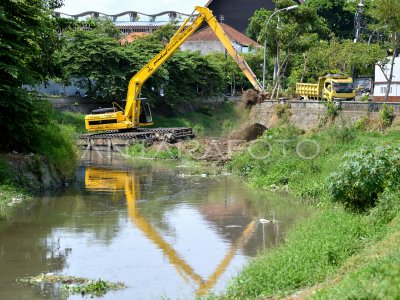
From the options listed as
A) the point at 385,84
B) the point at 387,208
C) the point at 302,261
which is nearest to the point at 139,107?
the point at 385,84

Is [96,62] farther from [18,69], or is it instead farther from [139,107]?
[18,69]

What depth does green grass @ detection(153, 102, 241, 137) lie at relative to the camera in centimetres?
6047

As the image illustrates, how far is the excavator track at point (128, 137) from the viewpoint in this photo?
47.7 metres

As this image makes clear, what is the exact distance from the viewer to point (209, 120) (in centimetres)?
6650

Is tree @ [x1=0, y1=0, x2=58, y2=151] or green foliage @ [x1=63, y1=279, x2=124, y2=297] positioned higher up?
tree @ [x1=0, y1=0, x2=58, y2=151]

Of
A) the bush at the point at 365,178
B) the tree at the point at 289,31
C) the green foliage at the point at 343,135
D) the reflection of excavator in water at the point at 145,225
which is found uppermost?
the tree at the point at 289,31

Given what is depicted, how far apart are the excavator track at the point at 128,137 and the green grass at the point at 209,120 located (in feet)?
30.2

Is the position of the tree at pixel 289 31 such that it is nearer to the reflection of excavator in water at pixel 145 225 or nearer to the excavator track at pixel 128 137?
the excavator track at pixel 128 137

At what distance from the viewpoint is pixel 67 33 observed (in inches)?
2383

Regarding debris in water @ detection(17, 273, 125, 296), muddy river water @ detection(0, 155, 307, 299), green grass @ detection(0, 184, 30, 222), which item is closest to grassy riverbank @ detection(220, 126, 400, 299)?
muddy river water @ detection(0, 155, 307, 299)

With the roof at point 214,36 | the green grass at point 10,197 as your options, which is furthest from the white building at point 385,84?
the green grass at point 10,197

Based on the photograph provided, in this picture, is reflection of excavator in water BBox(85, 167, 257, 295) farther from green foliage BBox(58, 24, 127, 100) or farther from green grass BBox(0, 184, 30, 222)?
green foliage BBox(58, 24, 127, 100)

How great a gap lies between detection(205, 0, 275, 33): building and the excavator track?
53.6m

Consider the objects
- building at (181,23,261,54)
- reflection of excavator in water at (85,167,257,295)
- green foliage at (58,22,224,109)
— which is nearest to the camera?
reflection of excavator in water at (85,167,257,295)
